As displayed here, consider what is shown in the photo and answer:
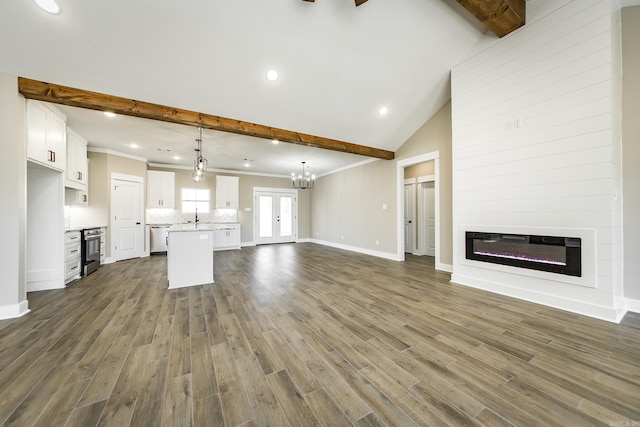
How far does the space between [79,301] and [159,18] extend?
364 cm

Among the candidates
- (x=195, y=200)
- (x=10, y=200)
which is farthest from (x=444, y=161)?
(x=195, y=200)

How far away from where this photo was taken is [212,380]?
5.12 feet

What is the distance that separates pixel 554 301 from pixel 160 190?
28.7 feet

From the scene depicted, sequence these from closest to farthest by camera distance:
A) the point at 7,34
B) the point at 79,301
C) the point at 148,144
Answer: the point at 7,34 → the point at 79,301 → the point at 148,144

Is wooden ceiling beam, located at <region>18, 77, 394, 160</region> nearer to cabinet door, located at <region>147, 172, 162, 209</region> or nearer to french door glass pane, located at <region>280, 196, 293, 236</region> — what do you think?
cabinet door, located at <region>147, 172, 162, 209</region>

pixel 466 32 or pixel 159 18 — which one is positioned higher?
pixel 466 32

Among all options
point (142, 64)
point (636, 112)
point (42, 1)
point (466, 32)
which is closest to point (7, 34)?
point (42, 1)

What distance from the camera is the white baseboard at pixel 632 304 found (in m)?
2.64

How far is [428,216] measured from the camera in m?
6.32

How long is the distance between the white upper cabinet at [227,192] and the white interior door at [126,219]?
2133 millimetres

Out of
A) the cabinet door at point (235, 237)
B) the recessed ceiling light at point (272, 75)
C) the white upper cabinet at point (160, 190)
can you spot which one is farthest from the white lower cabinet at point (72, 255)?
the recessed ceiling light at point (272, 75)

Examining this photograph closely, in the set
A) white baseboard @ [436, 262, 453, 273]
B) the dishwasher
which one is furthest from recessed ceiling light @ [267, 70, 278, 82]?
the dishwasher

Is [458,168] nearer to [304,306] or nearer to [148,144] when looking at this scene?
[304,306]

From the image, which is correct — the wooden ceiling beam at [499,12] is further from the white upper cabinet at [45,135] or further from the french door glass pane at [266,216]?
the french door glass pane at [266,216]
